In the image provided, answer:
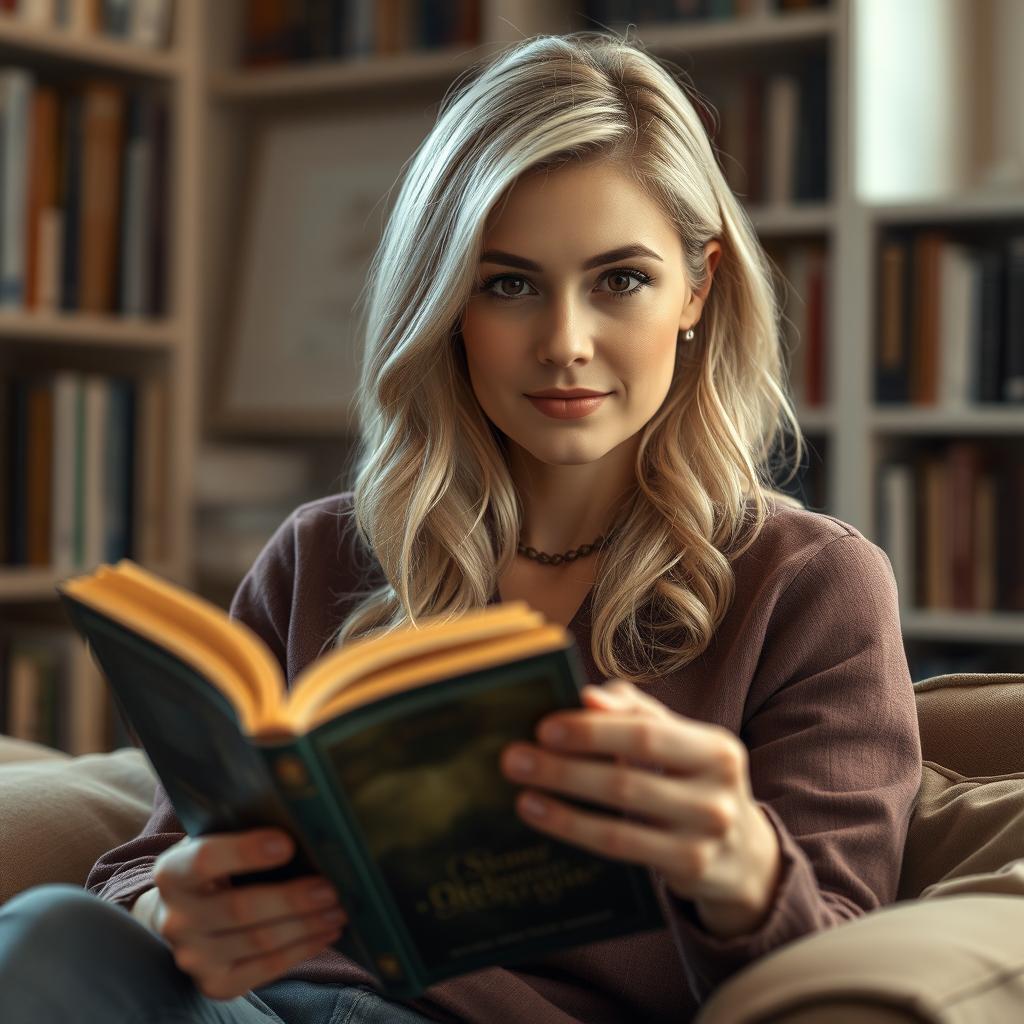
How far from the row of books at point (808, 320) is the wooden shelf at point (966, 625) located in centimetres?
42

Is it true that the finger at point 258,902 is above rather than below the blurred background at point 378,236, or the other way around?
below

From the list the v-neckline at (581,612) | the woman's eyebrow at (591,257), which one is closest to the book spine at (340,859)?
the v-neckline at (581,612)

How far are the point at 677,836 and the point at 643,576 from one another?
1.56 ft

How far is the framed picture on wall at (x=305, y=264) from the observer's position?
297 centimetres

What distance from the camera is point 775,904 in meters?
0.87

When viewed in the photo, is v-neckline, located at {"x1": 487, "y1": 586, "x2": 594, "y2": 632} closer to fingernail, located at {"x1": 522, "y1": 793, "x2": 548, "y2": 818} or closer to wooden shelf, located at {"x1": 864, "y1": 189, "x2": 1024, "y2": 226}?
fingernail, located at {"x1": 522, "y1": 793, "x2": 548, "y2": 818}

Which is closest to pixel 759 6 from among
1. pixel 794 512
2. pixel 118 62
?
pixel 118 62

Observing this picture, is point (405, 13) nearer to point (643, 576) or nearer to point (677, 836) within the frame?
point (643, 576)

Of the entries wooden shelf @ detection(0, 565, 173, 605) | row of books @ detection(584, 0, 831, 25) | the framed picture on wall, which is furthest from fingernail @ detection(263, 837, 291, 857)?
the framed picture on wall

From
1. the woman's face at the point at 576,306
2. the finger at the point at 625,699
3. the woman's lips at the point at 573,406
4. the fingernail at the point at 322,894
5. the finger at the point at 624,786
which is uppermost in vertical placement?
the woman's face at the point at 576,306

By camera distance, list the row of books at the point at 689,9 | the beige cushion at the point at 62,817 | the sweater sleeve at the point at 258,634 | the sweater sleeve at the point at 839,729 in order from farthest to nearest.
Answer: the row of books at the point at 689,9, the beige cushion at the point at 62,817, the sweater sleeve at the point at 258,634, the sweater sleeve at the point at 839,729

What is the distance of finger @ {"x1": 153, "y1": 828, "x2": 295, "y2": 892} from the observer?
0.85m

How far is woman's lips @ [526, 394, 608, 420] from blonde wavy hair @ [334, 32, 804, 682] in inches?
4.7

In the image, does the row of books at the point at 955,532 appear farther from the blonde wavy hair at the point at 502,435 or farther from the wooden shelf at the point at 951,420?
the blonde wavy hair at the point at 502,435
